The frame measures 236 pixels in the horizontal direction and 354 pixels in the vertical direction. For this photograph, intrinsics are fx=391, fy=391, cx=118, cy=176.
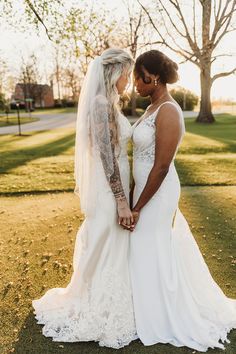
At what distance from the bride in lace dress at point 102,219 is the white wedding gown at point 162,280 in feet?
0.38

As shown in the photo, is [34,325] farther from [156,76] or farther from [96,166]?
[156,76]

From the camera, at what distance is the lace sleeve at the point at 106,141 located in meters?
3.47

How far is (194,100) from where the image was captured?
62.5m

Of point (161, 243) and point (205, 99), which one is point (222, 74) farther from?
point (161, 243)

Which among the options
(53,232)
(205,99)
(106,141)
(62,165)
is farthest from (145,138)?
(205,99)

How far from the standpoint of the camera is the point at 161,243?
386 centimetres

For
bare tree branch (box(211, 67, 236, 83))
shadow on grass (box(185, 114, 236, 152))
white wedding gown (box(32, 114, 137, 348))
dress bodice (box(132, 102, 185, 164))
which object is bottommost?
shadow on grass (box(185, 114, 236, 152))

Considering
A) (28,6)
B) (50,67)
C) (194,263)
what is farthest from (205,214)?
(50,67)

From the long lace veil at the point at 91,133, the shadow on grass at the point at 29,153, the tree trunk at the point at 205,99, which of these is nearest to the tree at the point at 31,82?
the tree trunk at the point at 205,99

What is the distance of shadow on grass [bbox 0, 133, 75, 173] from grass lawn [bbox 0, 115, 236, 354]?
0.60 ft

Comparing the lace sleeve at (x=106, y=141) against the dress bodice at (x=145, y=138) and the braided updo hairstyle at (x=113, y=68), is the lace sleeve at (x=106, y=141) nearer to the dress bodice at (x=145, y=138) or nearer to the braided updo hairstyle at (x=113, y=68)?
the braided updo hairstyle at (x=113, y=68)

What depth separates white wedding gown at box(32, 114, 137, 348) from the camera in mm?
3717

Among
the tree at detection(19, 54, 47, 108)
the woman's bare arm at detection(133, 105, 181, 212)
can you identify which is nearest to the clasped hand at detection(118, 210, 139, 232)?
the woman's bare arm at detection(133, 105, 181, 212)

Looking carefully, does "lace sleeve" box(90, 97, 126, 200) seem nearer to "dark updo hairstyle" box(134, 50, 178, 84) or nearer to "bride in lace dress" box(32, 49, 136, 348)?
"bride in lace dress" box(32, 49, 136, 348)
